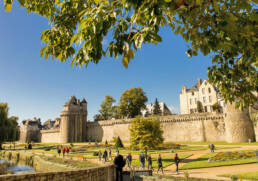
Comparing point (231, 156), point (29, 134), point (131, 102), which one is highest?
point (131, 102)

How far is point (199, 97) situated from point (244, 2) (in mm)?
62183

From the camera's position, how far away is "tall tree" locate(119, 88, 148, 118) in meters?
58.1

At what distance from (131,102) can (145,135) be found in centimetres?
3800

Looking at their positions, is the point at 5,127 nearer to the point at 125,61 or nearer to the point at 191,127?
the point at 191,127

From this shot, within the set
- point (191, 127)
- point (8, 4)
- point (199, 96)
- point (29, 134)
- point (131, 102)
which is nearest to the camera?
point (8, 4)

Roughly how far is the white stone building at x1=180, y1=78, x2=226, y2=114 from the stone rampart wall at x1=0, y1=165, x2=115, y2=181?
180 feet

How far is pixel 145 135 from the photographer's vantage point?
20938 mm

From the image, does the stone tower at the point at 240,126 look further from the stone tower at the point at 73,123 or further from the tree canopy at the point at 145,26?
the stone tower at the point at 73,123

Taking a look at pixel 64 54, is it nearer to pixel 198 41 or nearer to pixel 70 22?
pixel 70 22

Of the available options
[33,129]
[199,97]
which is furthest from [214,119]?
[33,129]

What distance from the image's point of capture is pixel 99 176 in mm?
8547

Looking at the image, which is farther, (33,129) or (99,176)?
(33,129)

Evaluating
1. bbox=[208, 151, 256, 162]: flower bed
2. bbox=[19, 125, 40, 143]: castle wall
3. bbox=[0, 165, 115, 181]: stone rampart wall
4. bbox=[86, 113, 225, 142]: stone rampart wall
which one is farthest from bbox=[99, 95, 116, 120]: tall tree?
bbox=[0, 165, 115, 181]: stone rampart wall

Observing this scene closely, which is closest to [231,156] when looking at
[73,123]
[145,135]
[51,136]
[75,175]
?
[145,135]
